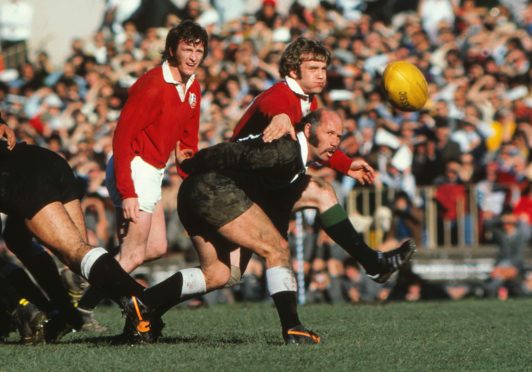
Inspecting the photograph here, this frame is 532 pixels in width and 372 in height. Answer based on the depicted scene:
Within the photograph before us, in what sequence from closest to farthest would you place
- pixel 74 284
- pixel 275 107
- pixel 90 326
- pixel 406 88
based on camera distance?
pixel 275 107 → pixel 406 88 → pixel 74 284 → pixel 90 326

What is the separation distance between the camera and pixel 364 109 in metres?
17.6

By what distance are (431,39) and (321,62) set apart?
37.1 feet

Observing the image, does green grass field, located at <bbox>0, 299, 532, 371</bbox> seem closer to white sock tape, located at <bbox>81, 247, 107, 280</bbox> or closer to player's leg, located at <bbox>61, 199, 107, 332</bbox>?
player's leg, located at <bbox>61, 199, 107, 332</bbox>

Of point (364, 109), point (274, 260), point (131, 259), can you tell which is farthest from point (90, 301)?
point (364, 109)

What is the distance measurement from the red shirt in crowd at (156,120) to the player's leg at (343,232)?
888 millimetres

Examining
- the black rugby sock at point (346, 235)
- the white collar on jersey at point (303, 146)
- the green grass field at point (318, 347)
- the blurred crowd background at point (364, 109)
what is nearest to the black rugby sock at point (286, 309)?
the green grass field at point (318, 347)

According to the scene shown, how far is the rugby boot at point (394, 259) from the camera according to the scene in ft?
28.2

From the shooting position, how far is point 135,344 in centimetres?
802

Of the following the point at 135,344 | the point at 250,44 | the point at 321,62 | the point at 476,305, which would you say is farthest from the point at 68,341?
the point at 250,44

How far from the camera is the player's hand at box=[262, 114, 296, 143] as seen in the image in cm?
748

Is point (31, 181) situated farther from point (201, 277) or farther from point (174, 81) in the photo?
point (174, 81)

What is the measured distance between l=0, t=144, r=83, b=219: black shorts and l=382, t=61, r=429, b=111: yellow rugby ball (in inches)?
97.5

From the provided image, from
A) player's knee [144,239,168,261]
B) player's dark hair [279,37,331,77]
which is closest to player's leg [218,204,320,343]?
player's dark hair [279,37,331,77]

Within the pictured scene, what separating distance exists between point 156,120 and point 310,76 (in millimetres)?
1102
